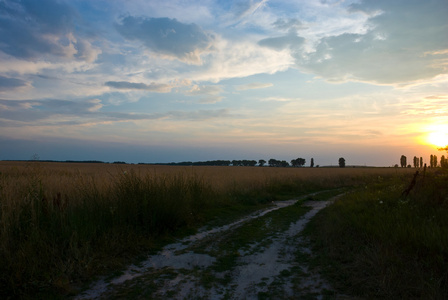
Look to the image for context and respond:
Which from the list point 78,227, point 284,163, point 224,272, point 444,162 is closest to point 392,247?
point 224,272

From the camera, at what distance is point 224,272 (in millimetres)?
5219

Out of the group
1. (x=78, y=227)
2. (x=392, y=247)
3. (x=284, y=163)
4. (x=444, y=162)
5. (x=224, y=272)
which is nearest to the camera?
(x=392, y=247)

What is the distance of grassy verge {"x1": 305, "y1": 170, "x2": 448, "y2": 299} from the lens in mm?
4137

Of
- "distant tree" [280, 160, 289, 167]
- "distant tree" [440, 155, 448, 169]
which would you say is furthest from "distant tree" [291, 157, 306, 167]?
"distant tree" [440, 155, 448, 169]

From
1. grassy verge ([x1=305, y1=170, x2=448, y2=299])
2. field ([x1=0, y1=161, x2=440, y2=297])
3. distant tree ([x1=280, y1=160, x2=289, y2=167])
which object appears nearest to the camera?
grassy verge ([x1=305, y1=170, x2=448, y2=299])

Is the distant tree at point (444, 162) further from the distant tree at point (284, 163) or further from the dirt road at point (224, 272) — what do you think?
the distant tree at point (284, 163)

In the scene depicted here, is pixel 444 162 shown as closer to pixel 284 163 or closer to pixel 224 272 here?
pixel 224 272

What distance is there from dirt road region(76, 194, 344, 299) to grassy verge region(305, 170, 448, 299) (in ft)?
1.67

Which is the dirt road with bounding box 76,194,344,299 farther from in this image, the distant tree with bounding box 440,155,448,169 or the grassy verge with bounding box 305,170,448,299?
the distant tree with bounding box 440,155,448,169

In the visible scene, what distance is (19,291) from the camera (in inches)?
162

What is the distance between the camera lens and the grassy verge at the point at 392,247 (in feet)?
13.6

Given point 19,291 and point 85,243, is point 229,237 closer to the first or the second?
point 85,243

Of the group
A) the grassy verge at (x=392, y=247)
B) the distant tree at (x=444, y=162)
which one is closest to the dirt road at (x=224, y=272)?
the grassy verge at (x=392, y=247)

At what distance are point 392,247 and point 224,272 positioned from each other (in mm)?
3067
